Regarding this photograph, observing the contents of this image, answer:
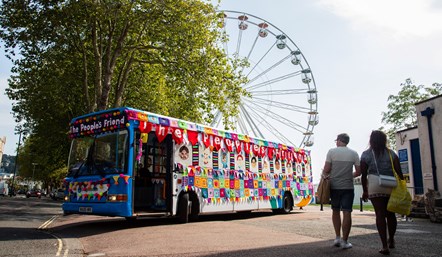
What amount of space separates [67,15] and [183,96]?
7700 mm

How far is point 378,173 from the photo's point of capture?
581cm

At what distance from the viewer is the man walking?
6031 millimetres

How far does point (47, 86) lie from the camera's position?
2522cm

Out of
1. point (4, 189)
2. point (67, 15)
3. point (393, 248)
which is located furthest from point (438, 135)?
point (4, 189)

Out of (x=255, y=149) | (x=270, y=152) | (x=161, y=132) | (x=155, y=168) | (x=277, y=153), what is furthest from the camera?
(x=277, y=153)

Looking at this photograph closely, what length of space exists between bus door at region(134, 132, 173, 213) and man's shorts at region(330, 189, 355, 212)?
579 centimetres

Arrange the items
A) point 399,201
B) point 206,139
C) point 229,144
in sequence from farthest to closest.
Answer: point 229,144 → point 206,139 → point 399,201

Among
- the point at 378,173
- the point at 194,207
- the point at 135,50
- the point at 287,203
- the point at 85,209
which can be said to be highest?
the point at 135,50

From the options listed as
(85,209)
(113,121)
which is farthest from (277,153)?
(85,209)

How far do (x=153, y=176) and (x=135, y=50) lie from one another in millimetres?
13319

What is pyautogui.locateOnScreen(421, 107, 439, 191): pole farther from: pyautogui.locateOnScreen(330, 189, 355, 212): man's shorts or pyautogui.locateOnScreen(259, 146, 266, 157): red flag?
pyautogui.locateOnScreen(330, 189, 355, 212): man's shorts

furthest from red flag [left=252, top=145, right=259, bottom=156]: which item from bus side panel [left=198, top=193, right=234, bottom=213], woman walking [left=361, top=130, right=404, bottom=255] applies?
woman walking [left=361, top=130, right=404, bottom=255]

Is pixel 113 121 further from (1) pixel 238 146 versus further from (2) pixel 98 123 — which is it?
(1) pixel 238 146

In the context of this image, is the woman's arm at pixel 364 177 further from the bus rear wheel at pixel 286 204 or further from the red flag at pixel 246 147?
the bus rear wheel at pixel 286 204
